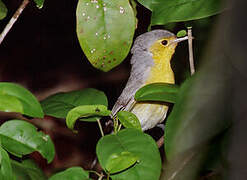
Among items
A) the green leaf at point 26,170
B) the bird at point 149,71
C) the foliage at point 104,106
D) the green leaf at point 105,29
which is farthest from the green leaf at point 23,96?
the bird at point 149,71

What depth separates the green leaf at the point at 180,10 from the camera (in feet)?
2.63

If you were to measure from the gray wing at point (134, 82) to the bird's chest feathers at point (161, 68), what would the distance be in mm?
28

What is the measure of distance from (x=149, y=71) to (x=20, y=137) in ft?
3.43

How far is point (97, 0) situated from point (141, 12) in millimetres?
1267

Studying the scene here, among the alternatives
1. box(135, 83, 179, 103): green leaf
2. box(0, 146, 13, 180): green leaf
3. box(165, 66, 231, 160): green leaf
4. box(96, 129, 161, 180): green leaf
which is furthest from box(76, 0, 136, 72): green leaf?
box(165, 66, 231, 160): green leaf

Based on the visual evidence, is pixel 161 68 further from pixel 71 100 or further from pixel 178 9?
pixel 178 9

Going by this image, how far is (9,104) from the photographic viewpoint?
710 mm

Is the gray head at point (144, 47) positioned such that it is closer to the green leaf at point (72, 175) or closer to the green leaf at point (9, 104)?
the green leaf at point (72, 175)

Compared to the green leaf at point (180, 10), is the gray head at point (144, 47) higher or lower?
lower

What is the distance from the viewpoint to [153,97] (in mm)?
871

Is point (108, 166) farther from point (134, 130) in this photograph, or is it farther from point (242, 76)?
point (242, 76)

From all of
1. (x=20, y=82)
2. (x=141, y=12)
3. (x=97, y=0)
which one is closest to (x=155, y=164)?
(x=97, y=0)

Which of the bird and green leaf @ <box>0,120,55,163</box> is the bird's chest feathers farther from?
green leaf @ <box>0,120,55,163</box>

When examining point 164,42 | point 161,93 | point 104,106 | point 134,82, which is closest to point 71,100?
point 104,106
